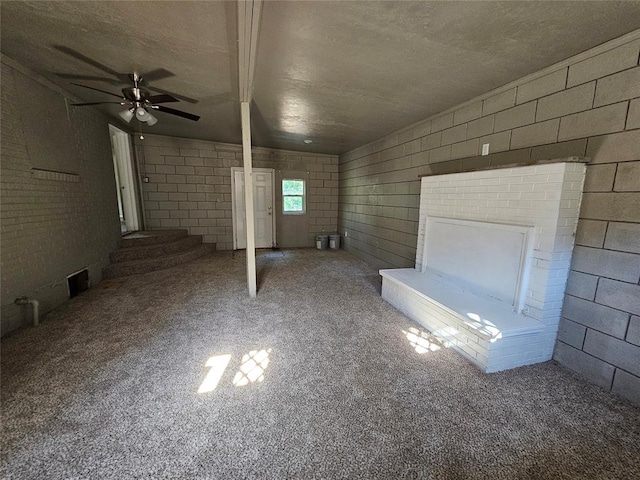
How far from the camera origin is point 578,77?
1.95 metres

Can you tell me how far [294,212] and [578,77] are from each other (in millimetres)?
5578

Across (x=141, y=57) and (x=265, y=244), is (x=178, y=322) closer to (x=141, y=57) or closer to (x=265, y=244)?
(x=141, y=57)

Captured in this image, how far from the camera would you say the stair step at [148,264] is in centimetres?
411

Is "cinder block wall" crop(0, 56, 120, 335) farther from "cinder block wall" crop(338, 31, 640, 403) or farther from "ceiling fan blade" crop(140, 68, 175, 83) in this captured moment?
"cinder block wall" crop(338, 31, 640, 403)

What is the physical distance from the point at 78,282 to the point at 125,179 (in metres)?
2.61

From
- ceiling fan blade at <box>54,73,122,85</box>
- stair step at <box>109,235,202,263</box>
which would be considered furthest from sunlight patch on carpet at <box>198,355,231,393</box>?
stair step at <box>109,235,202,263</box>

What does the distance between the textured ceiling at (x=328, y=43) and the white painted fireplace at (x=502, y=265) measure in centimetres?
88

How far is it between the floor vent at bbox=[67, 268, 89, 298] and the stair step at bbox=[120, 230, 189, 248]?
1.08 m

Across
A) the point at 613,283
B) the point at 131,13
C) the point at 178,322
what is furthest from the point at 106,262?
the point at 613,283

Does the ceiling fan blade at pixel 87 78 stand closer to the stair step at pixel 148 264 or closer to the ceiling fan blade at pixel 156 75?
the ceiling fan blade at pixel 156 75

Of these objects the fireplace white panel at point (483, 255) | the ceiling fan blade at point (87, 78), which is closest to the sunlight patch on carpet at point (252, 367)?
the fireplace white panel at point (483, 255)

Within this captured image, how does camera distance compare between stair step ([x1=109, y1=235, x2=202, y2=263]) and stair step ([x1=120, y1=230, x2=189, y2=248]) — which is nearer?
stair step ([x1=109, y1=235, x2=202, y2=263])

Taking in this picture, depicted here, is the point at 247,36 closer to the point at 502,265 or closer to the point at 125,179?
the point at 502,265

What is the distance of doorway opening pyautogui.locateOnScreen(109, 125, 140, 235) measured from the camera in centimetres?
507
